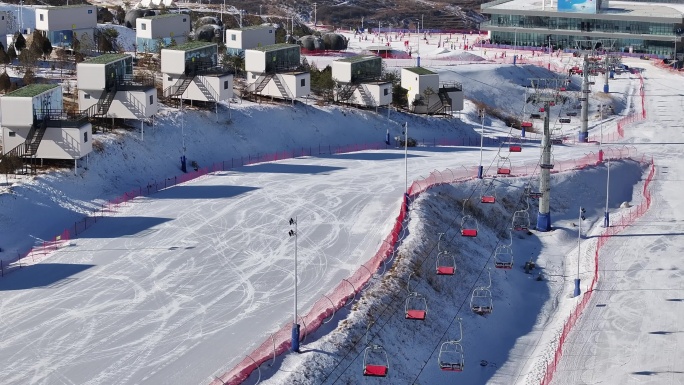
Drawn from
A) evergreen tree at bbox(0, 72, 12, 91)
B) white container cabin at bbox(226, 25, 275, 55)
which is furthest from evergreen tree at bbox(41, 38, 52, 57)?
white container cabin at bbox(226, 25, 275, 55)

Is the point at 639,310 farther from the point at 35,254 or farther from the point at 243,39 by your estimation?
the point at 243,39

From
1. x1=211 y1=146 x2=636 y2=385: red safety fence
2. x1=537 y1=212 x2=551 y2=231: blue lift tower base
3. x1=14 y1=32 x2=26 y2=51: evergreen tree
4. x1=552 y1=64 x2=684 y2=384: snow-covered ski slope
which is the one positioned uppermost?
x1=14 y1=32 x2=26 y2=51: evergreen tree

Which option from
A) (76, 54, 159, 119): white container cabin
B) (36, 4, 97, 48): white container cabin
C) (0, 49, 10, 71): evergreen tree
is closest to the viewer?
(76, 54, 159, 119): white container cabin

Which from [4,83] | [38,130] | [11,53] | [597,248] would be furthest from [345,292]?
[11,53]

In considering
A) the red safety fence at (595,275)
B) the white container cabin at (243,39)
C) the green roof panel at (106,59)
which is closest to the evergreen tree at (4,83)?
the green roof panel at (106,59)

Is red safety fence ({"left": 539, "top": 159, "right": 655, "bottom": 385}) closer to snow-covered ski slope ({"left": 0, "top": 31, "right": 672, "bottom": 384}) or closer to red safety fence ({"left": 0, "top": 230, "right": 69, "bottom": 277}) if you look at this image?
snow-covered ski slope ({"left": 0, "top": 31, "right": 672, "bottom": 384})

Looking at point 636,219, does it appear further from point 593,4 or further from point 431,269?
point 593,4
